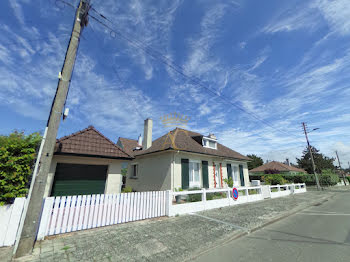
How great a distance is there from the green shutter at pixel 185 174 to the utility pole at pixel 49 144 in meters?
8.20

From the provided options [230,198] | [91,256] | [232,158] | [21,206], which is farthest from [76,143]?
[232,158]

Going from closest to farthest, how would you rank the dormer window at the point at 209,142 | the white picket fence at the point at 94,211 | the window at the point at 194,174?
1. the white picket fence at the point at 94,211
2. the window at the point at 194,174
3. the dormer window at the point at 209,142

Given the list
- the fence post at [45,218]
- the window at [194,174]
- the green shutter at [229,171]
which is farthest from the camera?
the green shutter at [229,171]

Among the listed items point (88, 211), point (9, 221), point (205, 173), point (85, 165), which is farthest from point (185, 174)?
point (9, 221)

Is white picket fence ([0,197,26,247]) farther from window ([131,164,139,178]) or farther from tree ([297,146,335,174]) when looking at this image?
tree ([297,146,335,174])

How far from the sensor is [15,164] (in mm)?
3861

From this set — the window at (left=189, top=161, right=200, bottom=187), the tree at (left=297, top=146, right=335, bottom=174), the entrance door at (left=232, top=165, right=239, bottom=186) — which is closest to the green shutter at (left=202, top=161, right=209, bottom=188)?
the window at (left=189, top=161, right=200, bottom=187)

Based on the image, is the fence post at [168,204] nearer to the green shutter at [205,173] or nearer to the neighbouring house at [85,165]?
the neighbouring house at [85,165]

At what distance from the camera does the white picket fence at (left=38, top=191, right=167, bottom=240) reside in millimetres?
4307

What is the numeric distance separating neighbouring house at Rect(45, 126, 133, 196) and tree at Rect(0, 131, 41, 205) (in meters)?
1.98

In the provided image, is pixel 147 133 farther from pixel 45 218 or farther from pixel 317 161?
pixel 317 161

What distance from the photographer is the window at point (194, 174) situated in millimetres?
11499

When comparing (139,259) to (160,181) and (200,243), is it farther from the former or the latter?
(160,181)

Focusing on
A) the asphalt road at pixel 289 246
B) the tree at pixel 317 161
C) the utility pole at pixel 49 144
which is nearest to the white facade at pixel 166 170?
the asphalt road at pixel 289 246
